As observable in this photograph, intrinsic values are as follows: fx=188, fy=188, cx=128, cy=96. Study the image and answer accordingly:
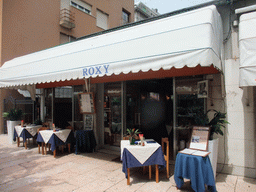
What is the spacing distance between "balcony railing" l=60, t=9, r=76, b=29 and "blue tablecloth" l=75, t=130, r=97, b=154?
1036cm

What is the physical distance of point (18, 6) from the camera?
11.5m

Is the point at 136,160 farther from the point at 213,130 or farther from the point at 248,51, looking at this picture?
the point at 248,51

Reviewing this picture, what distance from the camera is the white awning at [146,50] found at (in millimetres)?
3275

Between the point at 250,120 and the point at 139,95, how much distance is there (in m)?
7.07

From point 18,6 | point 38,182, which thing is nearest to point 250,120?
point 38,182

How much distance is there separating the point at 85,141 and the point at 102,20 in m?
14.3

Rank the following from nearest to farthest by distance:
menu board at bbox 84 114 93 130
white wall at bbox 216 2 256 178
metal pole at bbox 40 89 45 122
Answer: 1. white wall at bbox 216 2 256 178
2. menu board at bbox 84 114 93 130
3. metal pole at bbox 40 89 45 122

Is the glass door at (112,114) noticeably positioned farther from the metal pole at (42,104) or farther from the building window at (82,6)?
the building window at (82,6)

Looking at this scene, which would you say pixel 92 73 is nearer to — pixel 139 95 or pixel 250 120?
pixel 250 120

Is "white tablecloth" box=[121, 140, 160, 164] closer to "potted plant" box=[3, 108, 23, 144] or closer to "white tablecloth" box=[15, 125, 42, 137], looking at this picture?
"white tablecloth" box=[15, 125, 42, 137]

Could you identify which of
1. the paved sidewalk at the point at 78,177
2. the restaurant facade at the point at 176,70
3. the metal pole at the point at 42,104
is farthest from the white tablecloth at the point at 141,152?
the metal pole at the point at 42,104

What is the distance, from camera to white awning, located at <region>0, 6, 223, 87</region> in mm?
3275

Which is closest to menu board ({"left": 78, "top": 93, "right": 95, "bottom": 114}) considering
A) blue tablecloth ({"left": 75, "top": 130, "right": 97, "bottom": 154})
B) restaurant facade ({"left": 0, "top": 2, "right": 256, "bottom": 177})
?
restaurant facade ({"left": 0, "top": 2, "right": 256, "bottom": 177})

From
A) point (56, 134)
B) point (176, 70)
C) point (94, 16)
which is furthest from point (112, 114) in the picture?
point (94, 16)
